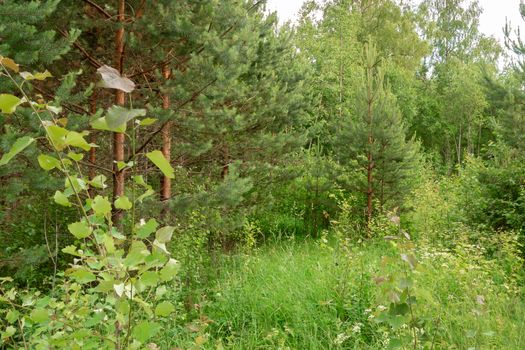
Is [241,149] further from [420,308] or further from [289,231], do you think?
[420,308]

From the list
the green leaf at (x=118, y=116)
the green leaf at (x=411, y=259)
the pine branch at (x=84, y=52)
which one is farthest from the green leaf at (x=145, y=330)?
the pine branch at (x=84, y=52)

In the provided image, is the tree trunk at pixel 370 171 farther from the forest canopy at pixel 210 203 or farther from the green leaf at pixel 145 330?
the green leaf at pixel 145 330

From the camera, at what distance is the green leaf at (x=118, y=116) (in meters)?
0.73

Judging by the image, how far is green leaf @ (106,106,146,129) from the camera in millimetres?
733

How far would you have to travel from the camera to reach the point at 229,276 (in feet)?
16.3

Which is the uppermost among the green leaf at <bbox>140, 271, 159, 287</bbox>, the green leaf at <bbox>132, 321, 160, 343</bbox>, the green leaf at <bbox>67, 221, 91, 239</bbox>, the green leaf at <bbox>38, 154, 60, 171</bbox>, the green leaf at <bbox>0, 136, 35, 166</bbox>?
the green leaf at <bbox>0, 136, 35, 166</bbox>

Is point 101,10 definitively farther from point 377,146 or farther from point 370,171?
point 370,171

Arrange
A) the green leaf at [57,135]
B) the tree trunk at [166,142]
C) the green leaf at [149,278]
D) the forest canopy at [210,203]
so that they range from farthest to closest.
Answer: the tree trunk at [166,142], the forest canopy at [210,203], the green leaf at [149,278], the green leaf at [57,135]

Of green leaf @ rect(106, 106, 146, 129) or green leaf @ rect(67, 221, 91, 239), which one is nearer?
green leaf @ rect(106, 106, 146, 129)

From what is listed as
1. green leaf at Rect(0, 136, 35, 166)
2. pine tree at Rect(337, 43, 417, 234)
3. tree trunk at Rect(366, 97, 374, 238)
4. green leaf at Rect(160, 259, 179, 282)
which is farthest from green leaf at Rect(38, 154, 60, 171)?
tree trunk at Rect(366, 97, 374, 238)

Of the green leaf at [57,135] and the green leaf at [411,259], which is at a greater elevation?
the green leaf at [57,135]

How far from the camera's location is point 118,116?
75cm

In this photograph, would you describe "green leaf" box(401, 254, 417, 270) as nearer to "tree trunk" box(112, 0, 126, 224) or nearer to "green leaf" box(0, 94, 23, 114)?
"green leaf" box(0, 94, 23, 114)

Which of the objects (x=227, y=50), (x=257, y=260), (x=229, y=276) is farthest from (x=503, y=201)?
(x=227, y=50)
